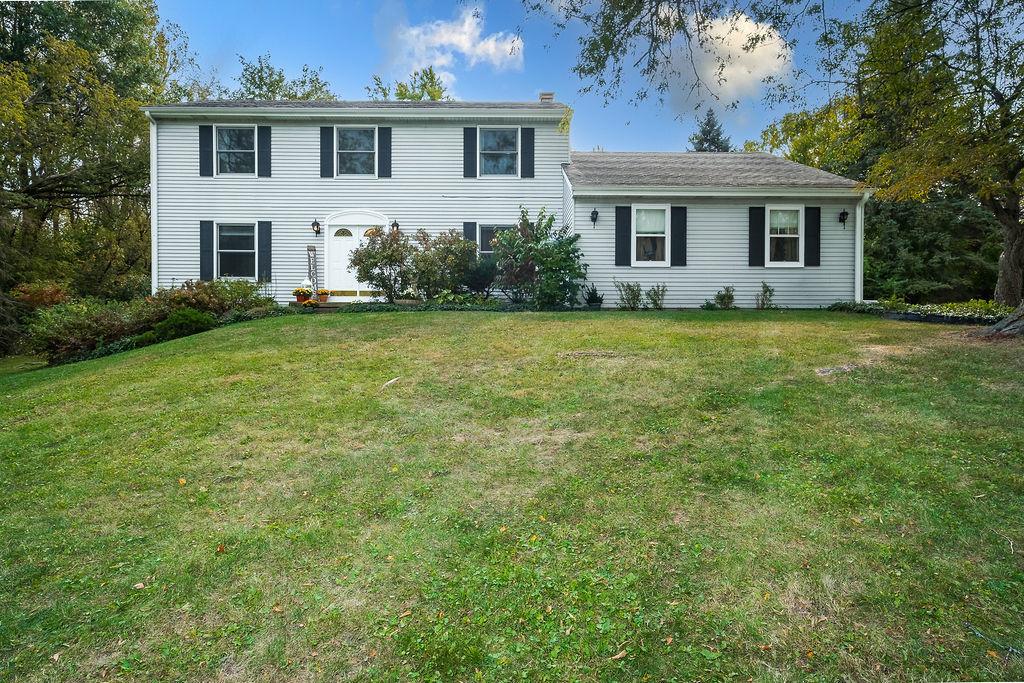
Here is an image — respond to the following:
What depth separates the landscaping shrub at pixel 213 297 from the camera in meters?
11.8

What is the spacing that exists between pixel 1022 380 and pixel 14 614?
7.86 m

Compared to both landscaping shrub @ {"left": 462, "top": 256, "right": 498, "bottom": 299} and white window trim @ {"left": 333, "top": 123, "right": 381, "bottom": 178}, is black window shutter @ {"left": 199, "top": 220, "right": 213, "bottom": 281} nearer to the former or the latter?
white window trim @ {"left": 333, "top": 123, "right": 381, "bottom": 178}

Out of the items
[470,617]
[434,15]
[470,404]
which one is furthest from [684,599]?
[434,15]

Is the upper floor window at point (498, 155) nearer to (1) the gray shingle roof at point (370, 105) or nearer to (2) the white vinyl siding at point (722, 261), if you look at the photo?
(1) the gray shingle roof at point (370, 105)

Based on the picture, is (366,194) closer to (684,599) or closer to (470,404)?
(470,404)

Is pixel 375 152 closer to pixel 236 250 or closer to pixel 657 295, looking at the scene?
pixel 236 250

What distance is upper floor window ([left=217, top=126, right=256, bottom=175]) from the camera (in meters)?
15.6

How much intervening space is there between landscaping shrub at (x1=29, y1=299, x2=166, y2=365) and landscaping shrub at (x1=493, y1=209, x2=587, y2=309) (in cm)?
706

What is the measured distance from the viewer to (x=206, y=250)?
50.5 ft

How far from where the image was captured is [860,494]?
3.62 meters

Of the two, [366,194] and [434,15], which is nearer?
[434,15]

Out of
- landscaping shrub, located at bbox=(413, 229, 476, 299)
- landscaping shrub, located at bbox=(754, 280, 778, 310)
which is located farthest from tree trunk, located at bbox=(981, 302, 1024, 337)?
landscaping shrub, located at bbox=(413, 229, 476, 299)

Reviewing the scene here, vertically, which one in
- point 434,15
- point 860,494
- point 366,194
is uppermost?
point 434,15

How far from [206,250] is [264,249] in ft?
4.84
